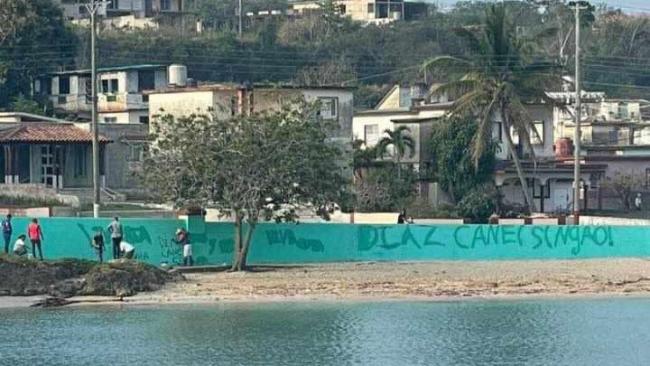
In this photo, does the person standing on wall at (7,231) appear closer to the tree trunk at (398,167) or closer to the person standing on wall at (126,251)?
the person standing on wall at (126,251)

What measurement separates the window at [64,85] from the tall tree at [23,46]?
5.07 feet

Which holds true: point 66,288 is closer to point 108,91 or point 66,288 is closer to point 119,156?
point 119,156

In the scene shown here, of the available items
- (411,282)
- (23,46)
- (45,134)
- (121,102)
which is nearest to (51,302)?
(411,282)

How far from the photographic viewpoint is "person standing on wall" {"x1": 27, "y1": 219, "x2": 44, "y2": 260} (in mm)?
50906

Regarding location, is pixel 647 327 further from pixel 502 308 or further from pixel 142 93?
pixel 142 93

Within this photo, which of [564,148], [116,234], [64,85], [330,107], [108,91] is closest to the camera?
[116,234]

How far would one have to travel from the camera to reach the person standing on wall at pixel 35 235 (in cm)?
5091

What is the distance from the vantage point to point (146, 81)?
92562mm

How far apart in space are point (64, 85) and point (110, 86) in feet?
13.5

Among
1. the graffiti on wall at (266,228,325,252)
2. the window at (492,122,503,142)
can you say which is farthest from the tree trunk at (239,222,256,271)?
the window at (492,122,503,142)

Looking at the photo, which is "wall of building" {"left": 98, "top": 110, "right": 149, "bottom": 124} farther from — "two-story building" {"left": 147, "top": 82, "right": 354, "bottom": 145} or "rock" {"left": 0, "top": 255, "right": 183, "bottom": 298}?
"rock" {"left": 0, "top": 255, "right": 183, "bottom": 298}

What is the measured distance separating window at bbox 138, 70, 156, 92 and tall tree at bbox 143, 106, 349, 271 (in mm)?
39532

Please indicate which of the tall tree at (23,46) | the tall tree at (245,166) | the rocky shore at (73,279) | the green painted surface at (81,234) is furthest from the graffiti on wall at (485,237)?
the tall tree at (23,46)

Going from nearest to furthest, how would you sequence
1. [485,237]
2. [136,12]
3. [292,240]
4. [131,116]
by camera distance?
[292,240]
[485,237]
[131,116]
[136,12]
